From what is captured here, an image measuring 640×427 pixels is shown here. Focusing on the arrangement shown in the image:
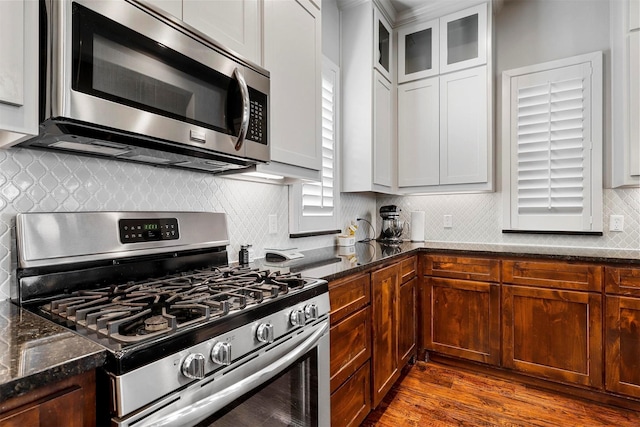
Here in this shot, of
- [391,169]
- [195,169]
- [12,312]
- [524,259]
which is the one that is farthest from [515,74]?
[12,312]

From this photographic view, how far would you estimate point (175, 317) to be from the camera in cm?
83

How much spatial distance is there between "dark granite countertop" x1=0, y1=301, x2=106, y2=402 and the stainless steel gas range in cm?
3

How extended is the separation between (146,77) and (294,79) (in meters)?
0.85

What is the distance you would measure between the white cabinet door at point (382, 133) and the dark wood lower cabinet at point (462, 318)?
918 millimetres

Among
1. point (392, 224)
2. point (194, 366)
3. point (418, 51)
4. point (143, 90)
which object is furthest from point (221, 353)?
point (418, 51)

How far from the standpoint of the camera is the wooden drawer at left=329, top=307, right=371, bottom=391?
1.53m

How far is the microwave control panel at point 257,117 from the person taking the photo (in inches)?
57.6

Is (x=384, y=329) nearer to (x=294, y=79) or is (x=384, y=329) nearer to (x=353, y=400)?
(x=353, y=400)

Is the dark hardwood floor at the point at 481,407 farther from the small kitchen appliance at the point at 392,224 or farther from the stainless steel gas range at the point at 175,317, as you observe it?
the small kitchen appliance at the point at 392,224

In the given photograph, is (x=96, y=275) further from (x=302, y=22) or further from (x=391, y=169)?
(x=391, y=169)

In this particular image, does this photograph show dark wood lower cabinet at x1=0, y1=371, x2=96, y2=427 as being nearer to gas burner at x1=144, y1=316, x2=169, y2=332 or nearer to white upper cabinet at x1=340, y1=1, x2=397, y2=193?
gas burner at x1=144, y1=316, x2=169, y2=332

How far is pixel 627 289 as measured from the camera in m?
2.04

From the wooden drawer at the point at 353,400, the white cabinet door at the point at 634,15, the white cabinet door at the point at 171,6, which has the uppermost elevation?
the white cabinet door at the point at 634,15

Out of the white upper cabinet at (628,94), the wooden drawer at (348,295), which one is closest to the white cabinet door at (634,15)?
→ the white upper cabinet at (628,94)
